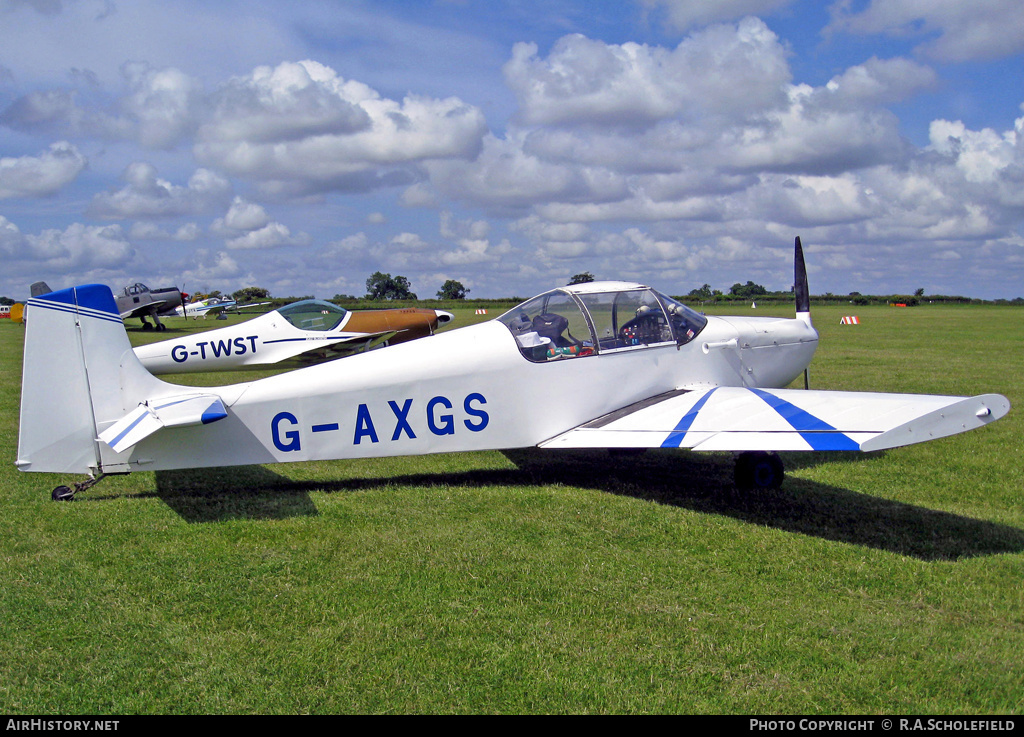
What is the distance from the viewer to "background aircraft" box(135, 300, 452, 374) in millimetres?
13875

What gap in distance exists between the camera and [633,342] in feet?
22.0

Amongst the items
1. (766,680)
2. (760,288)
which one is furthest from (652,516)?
(760,288)

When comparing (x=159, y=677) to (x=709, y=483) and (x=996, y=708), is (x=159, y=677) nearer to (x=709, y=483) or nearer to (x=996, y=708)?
(x=996, y=708)

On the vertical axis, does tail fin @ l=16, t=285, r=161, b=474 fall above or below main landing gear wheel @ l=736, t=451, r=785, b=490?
above

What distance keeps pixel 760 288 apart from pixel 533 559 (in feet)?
266

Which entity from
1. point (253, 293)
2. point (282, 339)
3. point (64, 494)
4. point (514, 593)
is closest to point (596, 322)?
point (514, 593)

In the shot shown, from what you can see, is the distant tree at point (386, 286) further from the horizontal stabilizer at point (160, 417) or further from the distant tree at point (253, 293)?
the horizontal stabilizer at point (160, 417)

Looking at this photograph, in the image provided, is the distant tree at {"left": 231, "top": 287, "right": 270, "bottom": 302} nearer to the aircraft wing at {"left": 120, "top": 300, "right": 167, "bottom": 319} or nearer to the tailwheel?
the aircraft wing at {"left": 120, "top": 300, "right": 167, "bottom": 319}

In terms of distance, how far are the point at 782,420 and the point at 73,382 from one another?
16.9 feet

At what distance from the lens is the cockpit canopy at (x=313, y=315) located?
1534cm

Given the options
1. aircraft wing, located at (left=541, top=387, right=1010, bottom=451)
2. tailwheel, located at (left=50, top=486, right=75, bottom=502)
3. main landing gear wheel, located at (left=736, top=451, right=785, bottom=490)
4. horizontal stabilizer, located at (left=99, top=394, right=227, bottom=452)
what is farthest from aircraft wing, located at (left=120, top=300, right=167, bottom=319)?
main landing gear wheel, located at (left=736, top=451, right=785, bottom=490)

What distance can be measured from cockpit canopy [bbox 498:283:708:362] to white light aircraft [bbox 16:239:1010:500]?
13mm

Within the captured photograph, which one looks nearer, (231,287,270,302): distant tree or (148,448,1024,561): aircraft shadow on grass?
(148,448,1024,561): aircraft shadow on grass

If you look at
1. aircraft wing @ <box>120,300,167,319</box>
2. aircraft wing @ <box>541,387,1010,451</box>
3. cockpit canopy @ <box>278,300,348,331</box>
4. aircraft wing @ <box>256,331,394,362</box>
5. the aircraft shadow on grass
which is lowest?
the aircraft shadow on grass
